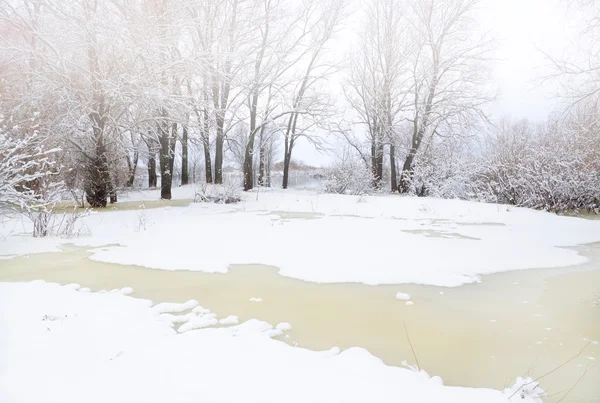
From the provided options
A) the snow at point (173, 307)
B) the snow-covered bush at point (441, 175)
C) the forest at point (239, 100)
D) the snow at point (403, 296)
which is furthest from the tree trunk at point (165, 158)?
the snow at point (403, 296)

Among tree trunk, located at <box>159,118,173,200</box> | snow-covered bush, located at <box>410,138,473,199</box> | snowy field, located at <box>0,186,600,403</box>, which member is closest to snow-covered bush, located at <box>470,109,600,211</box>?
snow-covered bush, located at <box>410,138,473,199</box>

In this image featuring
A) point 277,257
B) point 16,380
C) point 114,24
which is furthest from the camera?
point 114,24

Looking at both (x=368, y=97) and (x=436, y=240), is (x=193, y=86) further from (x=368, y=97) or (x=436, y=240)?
(x=436, y=240)

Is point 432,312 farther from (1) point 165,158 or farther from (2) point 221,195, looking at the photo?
(1) point 165,158

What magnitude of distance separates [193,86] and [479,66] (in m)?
14.3

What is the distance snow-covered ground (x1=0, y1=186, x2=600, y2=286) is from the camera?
4.82m

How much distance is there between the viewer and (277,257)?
5.43 metres

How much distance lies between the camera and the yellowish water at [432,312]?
2.43 metres

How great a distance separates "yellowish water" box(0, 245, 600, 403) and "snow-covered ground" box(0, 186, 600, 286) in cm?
37

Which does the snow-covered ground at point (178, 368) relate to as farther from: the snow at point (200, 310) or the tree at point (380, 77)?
the tree at point (380, 77)

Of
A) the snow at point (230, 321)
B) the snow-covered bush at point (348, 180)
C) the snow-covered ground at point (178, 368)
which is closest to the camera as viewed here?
the snow-covered ground at point (178, 368)

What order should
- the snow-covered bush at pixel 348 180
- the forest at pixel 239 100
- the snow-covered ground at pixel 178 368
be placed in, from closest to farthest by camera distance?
the snow-covered ground at pixel 178 368 < the forest at pixel 239 100 < the snow-covered bush at pixel 348 180

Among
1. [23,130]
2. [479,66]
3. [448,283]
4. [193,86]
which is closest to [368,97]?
[479,66]

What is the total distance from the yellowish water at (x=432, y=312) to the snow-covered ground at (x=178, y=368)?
0.22 m
